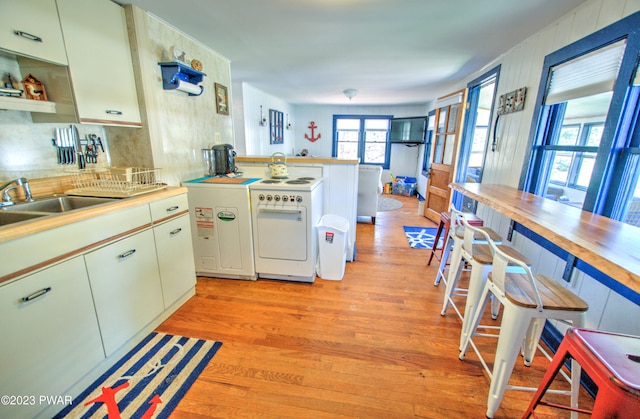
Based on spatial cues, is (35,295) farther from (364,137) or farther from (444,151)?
(364,137)

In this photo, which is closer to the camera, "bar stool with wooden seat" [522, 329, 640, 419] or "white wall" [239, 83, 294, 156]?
"bar stool with wooden seat" [522, 329, 640, 419]

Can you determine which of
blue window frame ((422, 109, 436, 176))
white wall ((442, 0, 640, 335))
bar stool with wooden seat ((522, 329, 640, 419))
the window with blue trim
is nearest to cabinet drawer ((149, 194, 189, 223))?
bar stool with wooden seat ((522, 329, 640, 419))

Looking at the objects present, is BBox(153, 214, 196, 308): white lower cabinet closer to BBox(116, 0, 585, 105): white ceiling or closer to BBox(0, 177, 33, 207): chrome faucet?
BBox(0, 177, 33, 207): chrome faucet

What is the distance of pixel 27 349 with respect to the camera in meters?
1.12

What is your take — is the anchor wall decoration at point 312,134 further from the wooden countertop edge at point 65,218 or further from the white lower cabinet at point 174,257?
the wooden countertop edge at point 65,218

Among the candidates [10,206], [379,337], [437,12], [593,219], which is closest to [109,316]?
[10,206]

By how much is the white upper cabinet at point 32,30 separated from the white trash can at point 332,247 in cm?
213

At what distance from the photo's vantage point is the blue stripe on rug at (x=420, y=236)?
3543 millimetres

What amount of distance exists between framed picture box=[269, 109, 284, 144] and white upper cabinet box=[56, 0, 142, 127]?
3.75 meters

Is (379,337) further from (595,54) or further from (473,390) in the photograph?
(595,54)

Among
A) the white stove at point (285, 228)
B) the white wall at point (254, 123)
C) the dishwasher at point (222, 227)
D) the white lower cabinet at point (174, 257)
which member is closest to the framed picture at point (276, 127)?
the white wall at point (254, 123)

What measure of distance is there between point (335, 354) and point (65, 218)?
66.5 inches

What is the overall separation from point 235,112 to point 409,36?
3047 millimetres

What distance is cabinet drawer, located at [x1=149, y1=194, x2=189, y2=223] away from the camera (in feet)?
5.84
